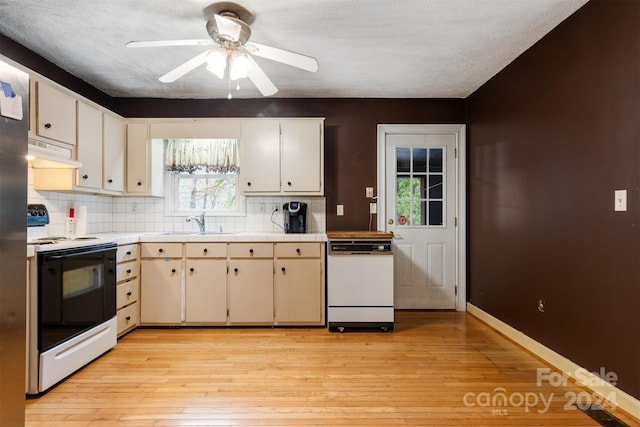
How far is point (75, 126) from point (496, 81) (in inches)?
146

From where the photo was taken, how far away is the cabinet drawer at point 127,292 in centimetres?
288

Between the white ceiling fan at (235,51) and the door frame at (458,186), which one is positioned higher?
the white ceiling fan at (235,51)

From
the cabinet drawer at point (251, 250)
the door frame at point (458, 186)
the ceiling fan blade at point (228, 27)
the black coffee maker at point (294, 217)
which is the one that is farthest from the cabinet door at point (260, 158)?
the ceiling fan blade at point (228, 27)

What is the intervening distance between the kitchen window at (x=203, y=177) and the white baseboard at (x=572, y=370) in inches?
113

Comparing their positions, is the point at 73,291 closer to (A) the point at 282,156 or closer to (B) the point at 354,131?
(A) the point at 282,156

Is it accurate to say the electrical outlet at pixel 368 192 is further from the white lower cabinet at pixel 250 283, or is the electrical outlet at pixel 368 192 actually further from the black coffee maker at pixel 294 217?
the white lower cabinet at pixel 250 283

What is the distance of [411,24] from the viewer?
2287mm

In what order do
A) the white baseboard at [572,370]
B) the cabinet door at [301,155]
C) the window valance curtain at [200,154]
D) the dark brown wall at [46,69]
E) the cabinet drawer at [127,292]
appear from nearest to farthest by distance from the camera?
the white baseboard at [572,370] → the dark brown wall at [46,69] → the cabinet drawer at [127,292] → the cabinet door at [301,155] → the window valance curtain at [200,154]

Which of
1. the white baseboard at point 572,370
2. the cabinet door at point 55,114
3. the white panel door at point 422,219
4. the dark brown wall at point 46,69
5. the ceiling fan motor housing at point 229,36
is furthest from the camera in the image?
the white panel door at point 422,219

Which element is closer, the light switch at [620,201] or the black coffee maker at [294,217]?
the light switch at [620,201]

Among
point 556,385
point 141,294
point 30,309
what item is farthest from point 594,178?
point 141,294

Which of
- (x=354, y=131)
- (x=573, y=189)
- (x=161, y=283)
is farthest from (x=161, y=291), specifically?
(x=573, y=189)

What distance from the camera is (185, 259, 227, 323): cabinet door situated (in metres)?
3.19

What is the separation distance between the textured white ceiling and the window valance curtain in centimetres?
58
